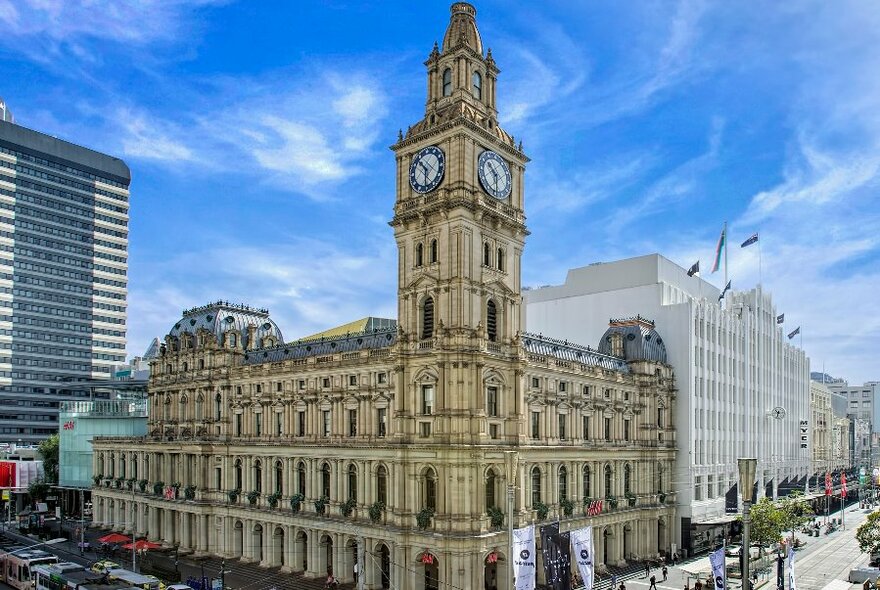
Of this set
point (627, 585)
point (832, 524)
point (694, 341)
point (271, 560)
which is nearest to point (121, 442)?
point (271, 560)

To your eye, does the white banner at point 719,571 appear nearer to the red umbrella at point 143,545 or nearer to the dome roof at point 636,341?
the dome roof at point 636,341

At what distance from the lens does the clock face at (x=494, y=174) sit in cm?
7744

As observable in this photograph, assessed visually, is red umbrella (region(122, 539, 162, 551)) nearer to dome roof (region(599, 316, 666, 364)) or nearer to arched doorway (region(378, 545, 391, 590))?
arched doorway (region(378, 545, 391, 590))

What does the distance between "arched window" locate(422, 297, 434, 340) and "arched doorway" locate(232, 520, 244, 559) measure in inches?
1519

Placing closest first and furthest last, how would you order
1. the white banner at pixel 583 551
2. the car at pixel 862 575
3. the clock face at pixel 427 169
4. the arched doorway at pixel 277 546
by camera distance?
the white banner at pixel 583 551, the car at pixel 862 575, the clock face at pixel 427 169, the arched doorway at pixel 277 546

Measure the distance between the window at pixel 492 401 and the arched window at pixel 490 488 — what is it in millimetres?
5460

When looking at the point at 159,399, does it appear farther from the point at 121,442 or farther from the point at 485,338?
the point at 485,338

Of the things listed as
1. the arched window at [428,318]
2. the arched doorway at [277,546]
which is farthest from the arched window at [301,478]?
the arched window at [428,318]

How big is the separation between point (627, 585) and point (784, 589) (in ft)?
49.7

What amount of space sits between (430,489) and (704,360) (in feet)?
167

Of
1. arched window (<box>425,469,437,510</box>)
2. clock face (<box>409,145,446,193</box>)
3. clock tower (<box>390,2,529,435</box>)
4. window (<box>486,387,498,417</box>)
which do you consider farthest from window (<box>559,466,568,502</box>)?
clock face (<box>409,145,446,193</box>)

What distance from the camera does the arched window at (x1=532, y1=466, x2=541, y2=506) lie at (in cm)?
8031

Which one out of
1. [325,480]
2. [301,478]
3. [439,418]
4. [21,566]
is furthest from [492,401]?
[21,566]

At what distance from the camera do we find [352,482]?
8219cm
